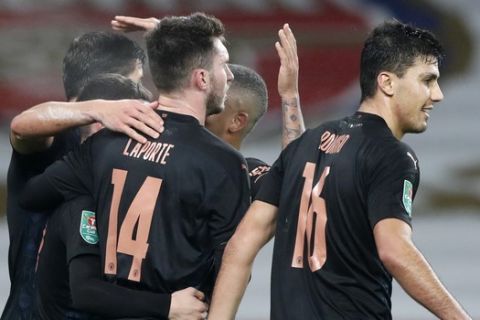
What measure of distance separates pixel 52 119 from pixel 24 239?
1.84 ft

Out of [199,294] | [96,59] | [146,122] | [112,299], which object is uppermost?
[96,59]

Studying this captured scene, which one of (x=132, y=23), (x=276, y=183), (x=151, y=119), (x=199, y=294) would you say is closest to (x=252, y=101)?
(x=132, y=23)

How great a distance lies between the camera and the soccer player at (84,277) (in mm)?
4246

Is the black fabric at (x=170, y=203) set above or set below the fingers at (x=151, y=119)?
below

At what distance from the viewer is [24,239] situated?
15.7ft

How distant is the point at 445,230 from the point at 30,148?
5.52 m

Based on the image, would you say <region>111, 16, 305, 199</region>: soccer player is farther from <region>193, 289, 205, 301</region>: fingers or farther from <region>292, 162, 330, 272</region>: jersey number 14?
<region>193, 289, 205, 301</region>: fingers

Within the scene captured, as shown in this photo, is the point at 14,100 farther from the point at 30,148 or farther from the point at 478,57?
the point at 30,148

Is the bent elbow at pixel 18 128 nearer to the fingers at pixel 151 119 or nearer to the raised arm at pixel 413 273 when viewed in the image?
the fingers at pixel 151 119

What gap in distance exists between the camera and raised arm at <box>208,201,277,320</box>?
14.3ft

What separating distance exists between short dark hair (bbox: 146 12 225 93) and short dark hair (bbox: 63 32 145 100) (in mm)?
744

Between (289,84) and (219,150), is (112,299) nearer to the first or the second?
(219,150)

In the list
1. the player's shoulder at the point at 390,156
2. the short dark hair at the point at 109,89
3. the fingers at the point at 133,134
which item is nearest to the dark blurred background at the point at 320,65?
the short dark hair at the point at 109,89

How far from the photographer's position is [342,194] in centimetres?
421
